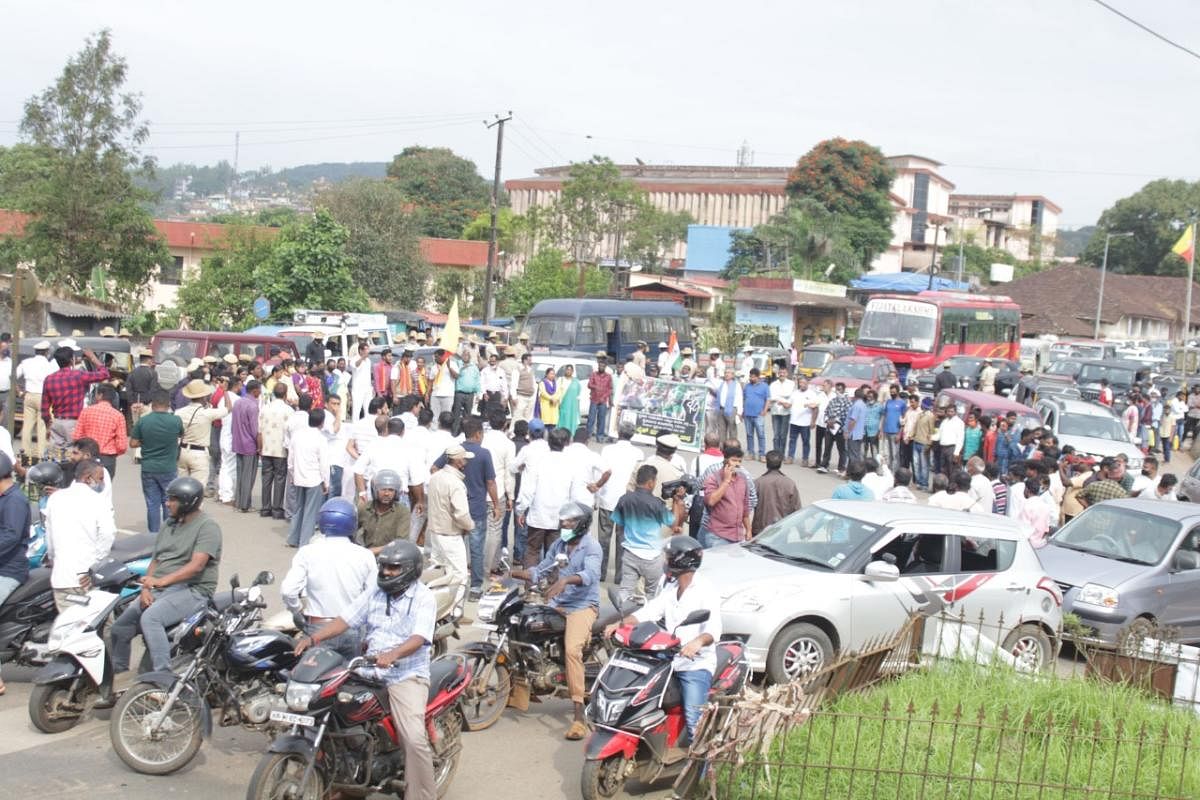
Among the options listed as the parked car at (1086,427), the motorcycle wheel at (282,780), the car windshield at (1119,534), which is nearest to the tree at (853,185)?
the parked car at (1086,427)

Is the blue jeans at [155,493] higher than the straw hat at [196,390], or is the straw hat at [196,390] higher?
the straw hat at [196,390]

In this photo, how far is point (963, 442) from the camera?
778 inches

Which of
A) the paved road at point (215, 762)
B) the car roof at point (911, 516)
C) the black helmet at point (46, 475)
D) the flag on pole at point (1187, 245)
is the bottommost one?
the paved road at point (215, 762)

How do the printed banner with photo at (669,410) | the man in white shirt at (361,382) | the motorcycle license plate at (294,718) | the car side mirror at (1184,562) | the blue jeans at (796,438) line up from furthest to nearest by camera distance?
the blue jeans at (796,438) → the man in white shirt at (361,382) → the printed banner with photo at (669,410) → the car side mirror at (1184,562) → the motorcycle license plate at (294,718)

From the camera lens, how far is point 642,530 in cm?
993

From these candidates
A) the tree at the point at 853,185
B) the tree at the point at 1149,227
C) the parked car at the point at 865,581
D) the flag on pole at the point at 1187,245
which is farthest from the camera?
the tree at the point at 1149,227

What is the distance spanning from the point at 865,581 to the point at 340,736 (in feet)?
15.8

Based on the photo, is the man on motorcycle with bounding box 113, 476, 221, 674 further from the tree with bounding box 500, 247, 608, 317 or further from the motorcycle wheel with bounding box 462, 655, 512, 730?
the tree with bounding box 500, 247, 608, 317

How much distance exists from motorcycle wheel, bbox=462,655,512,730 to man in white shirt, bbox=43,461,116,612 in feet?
9.27

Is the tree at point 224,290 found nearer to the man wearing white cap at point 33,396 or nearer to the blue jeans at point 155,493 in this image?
the man wearing white cap at point 33,396

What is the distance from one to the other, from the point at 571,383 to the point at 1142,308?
62.1 meters

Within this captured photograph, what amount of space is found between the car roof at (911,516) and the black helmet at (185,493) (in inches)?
212

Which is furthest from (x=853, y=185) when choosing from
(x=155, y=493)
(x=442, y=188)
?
(x=155, y=493)

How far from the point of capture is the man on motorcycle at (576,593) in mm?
8312
